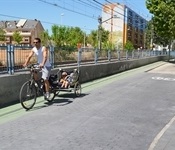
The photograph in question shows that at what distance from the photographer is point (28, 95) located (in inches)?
330

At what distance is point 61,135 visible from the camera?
19.9ft

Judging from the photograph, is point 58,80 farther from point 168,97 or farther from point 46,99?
point 168,97

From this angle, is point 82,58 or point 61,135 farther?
point 82,58

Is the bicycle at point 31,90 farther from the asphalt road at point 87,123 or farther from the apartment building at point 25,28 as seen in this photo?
the apartment building at point 25,28

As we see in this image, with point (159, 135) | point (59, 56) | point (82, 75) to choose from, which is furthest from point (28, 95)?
point (82, 75)

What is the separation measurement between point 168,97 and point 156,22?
88.5 feet

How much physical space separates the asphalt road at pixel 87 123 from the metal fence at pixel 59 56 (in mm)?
1256

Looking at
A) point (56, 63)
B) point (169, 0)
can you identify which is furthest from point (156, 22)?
point (56, 63)

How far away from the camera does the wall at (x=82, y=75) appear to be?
29.2ft

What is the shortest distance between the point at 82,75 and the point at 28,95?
21.6 ft

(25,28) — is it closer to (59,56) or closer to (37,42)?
(59,56)

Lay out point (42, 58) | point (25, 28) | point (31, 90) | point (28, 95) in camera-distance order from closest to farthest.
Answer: point (28, 95), point (31, 90), point (42, 58), point (25, 28)

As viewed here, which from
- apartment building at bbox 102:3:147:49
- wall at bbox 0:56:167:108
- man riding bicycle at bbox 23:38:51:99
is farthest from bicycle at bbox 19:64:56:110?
apartment building at bbox 102:3:147:49

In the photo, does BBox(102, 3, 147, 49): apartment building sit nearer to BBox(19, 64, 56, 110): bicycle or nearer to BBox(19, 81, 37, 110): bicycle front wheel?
BBox(19, 64, 56, 110): bicycle
